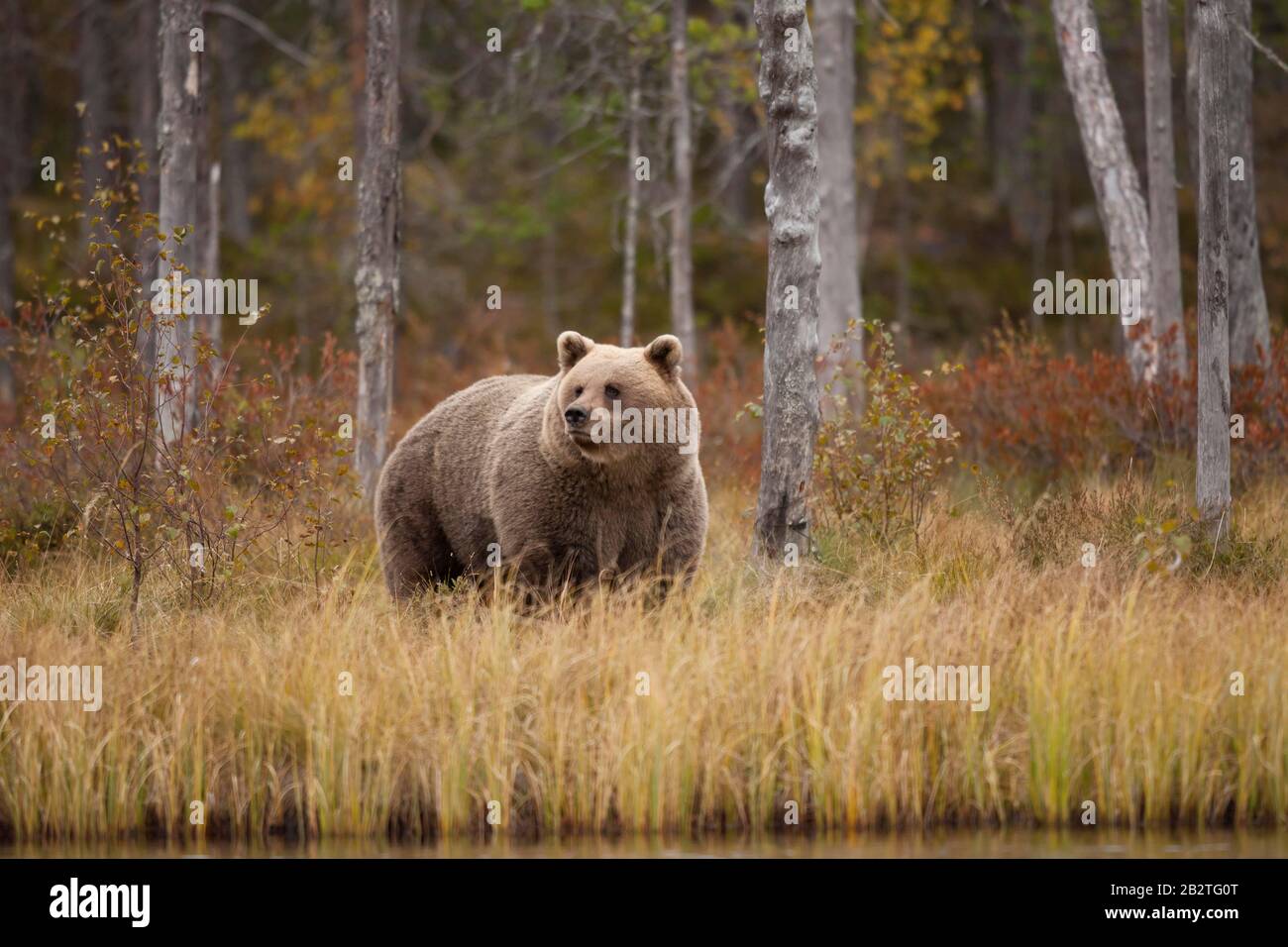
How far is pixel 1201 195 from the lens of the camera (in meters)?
8.96

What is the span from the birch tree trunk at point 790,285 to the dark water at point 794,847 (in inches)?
107

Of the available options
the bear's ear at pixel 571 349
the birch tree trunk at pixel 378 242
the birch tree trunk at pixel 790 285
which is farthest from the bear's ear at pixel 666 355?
the birch tree trunk at pixel 378 242

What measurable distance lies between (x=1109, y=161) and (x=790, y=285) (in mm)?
6340

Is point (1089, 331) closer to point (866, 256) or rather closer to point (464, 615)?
point (866, 256)

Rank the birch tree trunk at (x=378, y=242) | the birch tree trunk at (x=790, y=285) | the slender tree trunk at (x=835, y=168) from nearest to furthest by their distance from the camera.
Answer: the birch tree trunk at (x=790, y=285)
the birch tree trunk at (x=378, y=242)
the slender tree trunk at (x=835, y=168)

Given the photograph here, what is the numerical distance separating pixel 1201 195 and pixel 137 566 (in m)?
6.31

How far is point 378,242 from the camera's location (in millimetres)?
11883

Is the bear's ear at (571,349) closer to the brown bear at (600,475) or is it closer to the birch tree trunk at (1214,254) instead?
the brown bear at (600,475)

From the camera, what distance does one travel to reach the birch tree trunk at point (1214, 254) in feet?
28.8

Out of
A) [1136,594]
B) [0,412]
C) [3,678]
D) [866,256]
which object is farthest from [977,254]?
[3,678]

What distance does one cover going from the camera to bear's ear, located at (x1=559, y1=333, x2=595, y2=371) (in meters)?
8.12

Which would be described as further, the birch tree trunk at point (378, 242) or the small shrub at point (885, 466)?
the birch tree trunk at point (378, 242)
